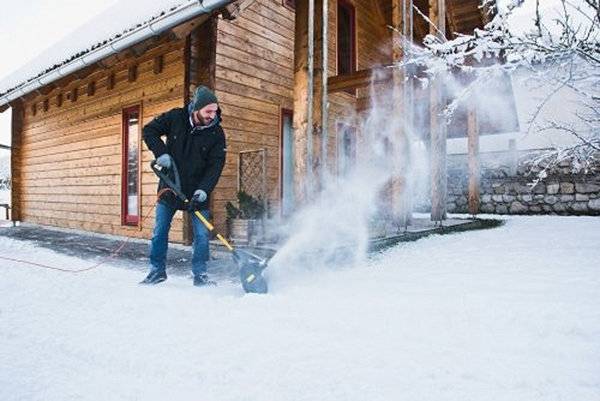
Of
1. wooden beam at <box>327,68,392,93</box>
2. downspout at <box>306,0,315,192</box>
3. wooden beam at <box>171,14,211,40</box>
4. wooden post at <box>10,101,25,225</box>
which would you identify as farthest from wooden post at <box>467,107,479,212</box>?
wooden post at <box>10,101,25,225</box>

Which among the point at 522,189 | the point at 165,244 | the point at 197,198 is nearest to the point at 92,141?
the point at 165,244

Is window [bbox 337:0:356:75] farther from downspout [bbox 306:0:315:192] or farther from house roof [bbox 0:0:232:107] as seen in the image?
downspout [bbox 306:0:315:192]

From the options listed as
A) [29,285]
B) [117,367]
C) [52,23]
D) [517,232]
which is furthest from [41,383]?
[52,23]

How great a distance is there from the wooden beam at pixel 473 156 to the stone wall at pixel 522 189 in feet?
5.20

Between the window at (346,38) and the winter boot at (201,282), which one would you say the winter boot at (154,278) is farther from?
the window at (346,38)

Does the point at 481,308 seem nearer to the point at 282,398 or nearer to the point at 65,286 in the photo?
the point at 282,398

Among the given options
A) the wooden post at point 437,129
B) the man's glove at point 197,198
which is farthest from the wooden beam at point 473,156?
the man's glove at point 197,198

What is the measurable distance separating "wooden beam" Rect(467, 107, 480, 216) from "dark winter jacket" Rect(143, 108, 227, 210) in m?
6.97

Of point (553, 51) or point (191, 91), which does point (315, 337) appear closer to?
point (553, 51)

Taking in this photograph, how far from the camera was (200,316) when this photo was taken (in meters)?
2.72

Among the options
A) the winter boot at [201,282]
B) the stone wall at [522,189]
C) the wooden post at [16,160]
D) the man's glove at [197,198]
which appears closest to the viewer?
the man's glove at [197,198]

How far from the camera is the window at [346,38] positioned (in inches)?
386

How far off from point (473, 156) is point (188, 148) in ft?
24.6

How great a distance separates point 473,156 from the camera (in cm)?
914
